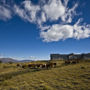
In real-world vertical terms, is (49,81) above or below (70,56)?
below

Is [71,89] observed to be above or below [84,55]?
below

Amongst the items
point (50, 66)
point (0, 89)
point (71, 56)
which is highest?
point (71, 56)

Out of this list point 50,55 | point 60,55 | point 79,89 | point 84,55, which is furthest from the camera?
point 50,55

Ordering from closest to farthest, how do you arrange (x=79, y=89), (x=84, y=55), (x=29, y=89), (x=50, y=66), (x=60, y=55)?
(x=79, y=89)
(x=29, y=89)
(x=50, y=66)
(x=84, y=55)
(x=60, y=55)

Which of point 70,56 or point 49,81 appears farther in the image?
Answer: point 70,56

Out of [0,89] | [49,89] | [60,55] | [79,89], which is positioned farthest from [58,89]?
[60,55]

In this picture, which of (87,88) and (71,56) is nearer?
(87,88)

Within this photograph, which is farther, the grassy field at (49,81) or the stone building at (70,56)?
the stone building at (70,56)

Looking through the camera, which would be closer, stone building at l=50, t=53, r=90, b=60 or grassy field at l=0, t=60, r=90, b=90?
grassy field at l=0, t=60, r=90, b=90

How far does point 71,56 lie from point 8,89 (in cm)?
5616

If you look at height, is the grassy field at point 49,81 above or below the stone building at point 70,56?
below

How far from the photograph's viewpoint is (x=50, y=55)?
230ft

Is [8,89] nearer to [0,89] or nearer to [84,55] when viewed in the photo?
[0,89]

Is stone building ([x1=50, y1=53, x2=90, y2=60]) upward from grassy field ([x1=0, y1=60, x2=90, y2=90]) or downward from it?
upward
